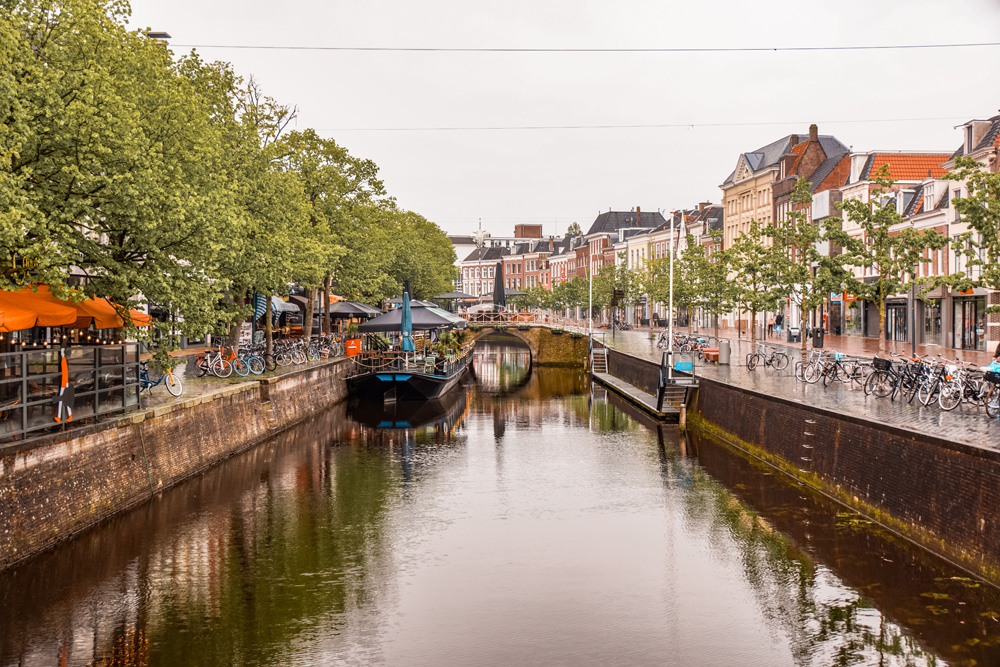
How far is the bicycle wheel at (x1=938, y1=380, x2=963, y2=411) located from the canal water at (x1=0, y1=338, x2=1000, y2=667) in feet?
11.0

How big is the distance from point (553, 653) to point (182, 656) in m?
4.37

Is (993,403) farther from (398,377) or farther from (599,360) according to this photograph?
(599,360)

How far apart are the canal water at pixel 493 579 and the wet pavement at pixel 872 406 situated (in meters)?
1.97

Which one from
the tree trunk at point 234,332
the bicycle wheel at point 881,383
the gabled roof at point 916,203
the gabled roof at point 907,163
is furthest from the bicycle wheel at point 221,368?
the gabled roof at point 907,163

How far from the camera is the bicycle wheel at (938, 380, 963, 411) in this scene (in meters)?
19.3

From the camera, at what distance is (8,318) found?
15844 mm

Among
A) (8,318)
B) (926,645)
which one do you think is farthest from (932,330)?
(8,318)

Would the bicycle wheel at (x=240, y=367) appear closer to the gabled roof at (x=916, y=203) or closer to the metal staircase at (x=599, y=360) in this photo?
the metal staircase at (x=599, y=360)

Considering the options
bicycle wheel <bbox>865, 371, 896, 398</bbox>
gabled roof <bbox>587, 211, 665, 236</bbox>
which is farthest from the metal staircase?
gabled roof <bbox>587, 211, 665, 236</bbox>

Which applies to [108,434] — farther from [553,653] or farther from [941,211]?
[941,211]

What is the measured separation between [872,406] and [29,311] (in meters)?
16.9

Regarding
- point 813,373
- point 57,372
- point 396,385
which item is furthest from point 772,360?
point 57,372

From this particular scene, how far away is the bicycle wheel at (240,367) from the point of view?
95.8ft

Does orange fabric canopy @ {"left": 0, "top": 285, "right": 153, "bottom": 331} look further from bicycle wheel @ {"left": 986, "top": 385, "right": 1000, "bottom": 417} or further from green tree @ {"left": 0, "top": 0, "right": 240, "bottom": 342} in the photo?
bicycle wheel @ {"left": 986, "top": 385, "right": 1000, "bottom": 417}
